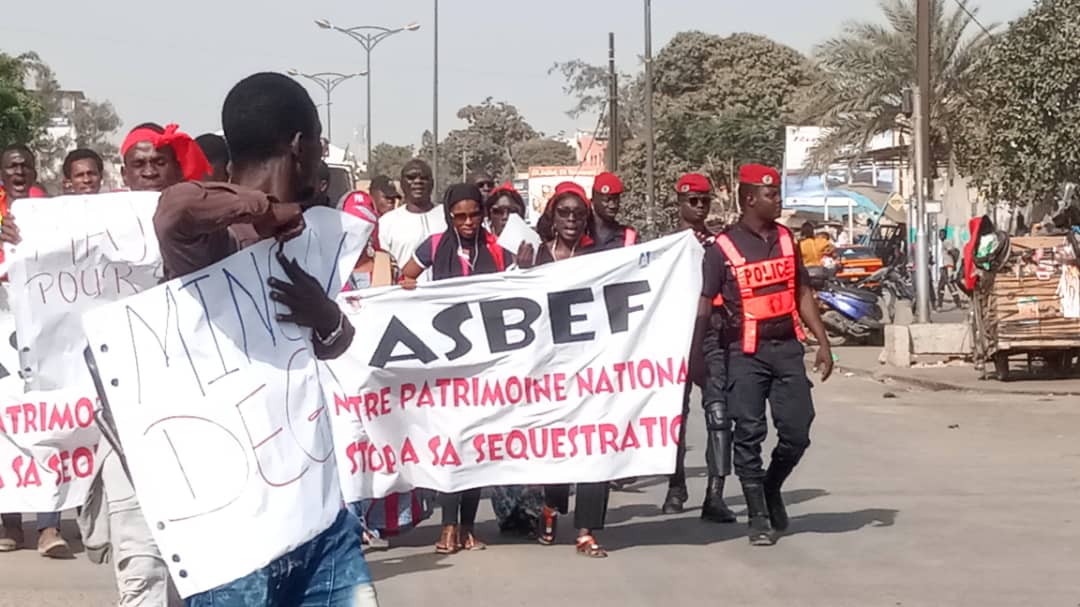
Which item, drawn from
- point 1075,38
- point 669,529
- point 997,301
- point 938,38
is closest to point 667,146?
point 938,38

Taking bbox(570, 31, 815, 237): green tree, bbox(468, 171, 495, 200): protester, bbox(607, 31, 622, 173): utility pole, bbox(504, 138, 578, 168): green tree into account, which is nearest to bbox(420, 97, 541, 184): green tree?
bbox(504, 138, 578, 168): green tree

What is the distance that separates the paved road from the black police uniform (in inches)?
17.4

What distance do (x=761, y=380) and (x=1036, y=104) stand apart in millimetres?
18392

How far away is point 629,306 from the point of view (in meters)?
8.50

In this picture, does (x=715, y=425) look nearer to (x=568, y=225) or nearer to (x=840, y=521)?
(x=840, y=521)

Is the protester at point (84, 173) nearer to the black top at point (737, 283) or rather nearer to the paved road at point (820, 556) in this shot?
the paved road at point (820, 556)

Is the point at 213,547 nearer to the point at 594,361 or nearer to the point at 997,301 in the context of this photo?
the point at 594,361

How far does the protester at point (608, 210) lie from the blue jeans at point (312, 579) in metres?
5.91

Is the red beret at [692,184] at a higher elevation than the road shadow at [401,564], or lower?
higher

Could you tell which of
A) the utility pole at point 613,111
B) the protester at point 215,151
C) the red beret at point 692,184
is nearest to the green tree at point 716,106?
the utility pole at point 613,111

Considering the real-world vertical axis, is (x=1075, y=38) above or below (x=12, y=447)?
above

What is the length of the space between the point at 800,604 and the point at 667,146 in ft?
186

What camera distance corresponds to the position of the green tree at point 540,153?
105312 millimetres

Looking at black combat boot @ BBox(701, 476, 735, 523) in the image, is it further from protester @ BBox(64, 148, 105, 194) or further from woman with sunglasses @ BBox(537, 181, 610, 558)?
protester @ BBox(64, 148, 105, 194)
